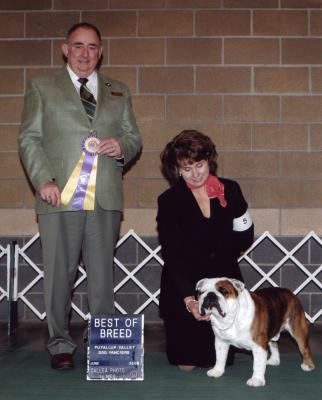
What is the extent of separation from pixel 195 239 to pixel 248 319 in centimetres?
61

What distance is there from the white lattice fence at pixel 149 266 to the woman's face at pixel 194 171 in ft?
5.38

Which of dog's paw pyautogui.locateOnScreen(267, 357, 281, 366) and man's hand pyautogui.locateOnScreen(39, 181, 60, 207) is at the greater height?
man's hand pyautogui.locateOnScreen(39, 181, 60, 207)

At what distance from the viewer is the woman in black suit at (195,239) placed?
11.9 ft

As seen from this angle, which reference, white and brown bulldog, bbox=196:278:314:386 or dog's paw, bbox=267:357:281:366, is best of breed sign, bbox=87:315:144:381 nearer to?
white and brown bulldog, bbox=196:278:314:386

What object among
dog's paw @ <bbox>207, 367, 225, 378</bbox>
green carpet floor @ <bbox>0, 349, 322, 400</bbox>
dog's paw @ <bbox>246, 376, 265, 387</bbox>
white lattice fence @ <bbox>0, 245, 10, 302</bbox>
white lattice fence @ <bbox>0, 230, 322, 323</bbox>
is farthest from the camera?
white lattice fence @ <bbox>0, 230, 322, 323</bbox>

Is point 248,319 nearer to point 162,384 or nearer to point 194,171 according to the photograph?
A: point 162,384

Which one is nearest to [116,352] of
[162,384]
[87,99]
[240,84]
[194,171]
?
[162,384]

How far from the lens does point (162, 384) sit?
3.32m

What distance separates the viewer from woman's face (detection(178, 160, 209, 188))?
3566 mm

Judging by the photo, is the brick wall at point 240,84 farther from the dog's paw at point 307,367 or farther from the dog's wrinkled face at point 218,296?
the dog's wrinkled face at point 218,296

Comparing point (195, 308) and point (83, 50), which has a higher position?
point (83, 50)

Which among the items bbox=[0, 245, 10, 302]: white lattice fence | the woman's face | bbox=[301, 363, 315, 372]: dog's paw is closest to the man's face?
the woman's face

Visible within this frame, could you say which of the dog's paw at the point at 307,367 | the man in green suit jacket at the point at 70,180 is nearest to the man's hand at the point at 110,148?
the man in green suit jacket at the point at 70,180

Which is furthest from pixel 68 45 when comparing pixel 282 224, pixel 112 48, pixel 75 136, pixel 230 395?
pixel 282 224
